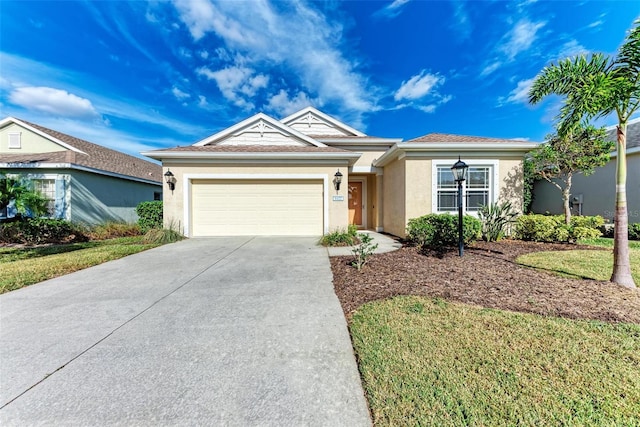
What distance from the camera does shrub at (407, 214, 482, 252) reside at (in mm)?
6961

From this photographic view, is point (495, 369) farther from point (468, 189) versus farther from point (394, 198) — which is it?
point (394, 198)

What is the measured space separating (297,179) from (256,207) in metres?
2.01

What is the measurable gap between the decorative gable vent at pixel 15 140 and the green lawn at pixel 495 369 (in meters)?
18.2

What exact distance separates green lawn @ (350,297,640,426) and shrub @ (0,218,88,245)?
40.8 ft

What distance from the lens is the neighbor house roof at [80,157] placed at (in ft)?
36.6

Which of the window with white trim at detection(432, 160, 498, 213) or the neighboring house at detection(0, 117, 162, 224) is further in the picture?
the neighboring house at detection(0, 117, 162, 224)

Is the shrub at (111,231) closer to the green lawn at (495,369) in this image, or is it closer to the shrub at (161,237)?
the shrub at (161,237)

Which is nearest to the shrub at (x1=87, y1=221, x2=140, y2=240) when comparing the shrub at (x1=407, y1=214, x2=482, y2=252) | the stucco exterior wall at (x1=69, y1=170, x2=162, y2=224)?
the stucco exterior wall at (x1=69, y1=170, x2=162, y2=224)

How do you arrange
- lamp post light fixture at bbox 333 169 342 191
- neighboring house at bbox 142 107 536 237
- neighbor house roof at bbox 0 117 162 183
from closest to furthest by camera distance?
neighboring house at bbox 142 107 536 237 < lamp post light fixture at bbox 333 169 342 191 < neighbor house roof at bbox 0 117 162 183

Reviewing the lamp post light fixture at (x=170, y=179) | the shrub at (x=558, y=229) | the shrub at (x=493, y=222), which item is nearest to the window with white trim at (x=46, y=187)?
the lamp post light fixture at (x=170, y=179)

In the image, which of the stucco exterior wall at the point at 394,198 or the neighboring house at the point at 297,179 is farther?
the stucco exterior wall at the point at 394,198

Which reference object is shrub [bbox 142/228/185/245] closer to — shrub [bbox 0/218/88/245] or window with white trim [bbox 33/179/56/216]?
shrub [bbox 0/218/88/245]

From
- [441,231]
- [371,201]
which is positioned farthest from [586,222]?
[371,201]

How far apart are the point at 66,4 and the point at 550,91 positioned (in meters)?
13.2
